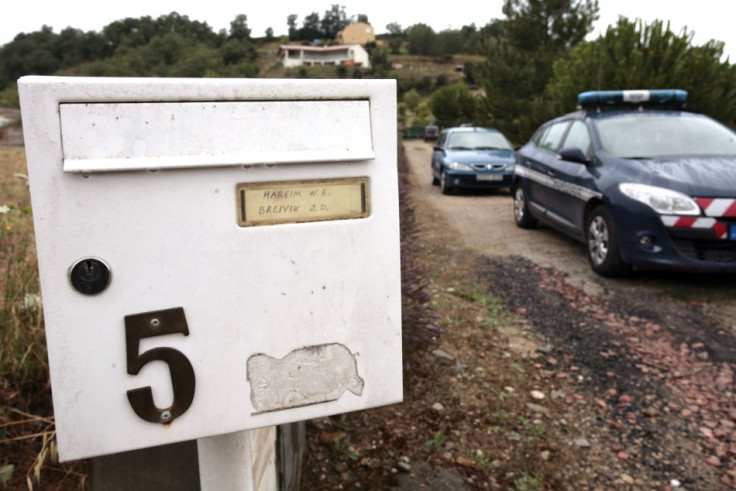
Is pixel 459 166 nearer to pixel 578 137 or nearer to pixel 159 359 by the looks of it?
pixel 578 137

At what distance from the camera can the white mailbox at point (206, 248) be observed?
1157 mm

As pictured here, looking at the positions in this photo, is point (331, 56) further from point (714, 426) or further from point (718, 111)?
point (714, 426)

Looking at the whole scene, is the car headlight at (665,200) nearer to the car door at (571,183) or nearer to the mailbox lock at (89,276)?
the car door at (571,183)

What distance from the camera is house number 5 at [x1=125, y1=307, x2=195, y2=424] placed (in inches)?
47.3

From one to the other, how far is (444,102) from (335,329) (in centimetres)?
4207

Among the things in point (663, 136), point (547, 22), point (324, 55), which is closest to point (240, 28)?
point (324, 55)

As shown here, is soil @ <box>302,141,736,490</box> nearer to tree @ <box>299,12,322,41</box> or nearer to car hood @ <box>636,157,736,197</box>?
car hood @ <box>636,157,736,197</box>

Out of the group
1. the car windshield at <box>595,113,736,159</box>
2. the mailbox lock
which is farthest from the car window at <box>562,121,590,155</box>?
the mailbox lock

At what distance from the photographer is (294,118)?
4.15 ft

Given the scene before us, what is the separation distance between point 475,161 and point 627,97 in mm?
5226

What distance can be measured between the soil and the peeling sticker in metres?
1.41

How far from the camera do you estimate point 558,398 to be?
127 inches

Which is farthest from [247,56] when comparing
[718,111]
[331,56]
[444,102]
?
[718,111]

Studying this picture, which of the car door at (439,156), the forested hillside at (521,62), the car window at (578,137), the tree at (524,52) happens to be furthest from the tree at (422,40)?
the car window at (578,137)
